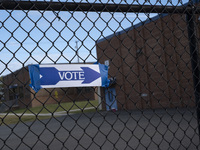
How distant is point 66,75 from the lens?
2.17m

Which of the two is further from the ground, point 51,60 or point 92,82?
point 51,60

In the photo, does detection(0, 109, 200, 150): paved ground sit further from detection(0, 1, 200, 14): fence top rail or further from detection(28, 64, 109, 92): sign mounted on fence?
detection(0, 1, 200, 14): fence top rail

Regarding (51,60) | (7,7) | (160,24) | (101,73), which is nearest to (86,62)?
(101,73)

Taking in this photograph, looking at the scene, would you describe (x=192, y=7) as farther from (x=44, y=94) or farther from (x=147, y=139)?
(x=44, y=94)

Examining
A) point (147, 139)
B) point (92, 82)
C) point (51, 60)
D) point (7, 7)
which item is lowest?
point (147, 139)

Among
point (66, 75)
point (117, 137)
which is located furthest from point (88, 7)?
point (117, 137)

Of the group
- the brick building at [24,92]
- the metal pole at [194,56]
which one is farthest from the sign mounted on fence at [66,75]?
the metal pole at [194,56]

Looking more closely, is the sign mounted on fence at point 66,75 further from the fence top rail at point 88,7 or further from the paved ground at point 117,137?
the fence top rail at point 88,7

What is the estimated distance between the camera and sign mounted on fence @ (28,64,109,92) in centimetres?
207

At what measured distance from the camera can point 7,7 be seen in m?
2.16

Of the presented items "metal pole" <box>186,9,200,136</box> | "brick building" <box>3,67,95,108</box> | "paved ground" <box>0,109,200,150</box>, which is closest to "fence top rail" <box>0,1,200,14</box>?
"metal pole" <box>186,9,200,136</box>

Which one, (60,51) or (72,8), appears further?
(72,8)

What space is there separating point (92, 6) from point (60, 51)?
574mm

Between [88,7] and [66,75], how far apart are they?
71cm
